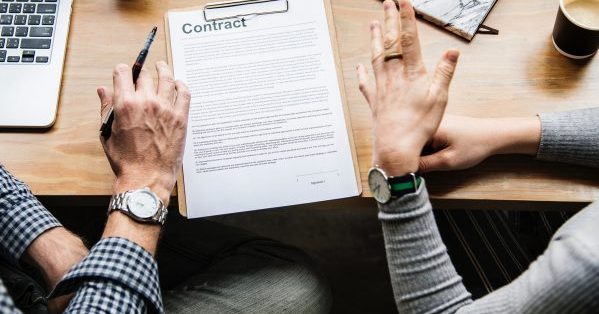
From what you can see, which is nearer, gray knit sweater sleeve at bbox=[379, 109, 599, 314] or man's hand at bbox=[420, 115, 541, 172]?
gray knit sweater sleeve at bbox=[379, 109, 599, 314]

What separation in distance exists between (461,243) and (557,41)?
399 mm

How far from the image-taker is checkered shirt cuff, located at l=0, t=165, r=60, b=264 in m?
0.88

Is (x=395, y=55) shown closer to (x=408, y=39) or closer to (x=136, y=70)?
(x=408, y=39)

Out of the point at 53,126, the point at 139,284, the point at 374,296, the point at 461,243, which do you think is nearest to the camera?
the point at 139,284

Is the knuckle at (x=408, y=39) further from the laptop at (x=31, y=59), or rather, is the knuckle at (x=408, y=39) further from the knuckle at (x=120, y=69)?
the laptop at (x=31, y=59)

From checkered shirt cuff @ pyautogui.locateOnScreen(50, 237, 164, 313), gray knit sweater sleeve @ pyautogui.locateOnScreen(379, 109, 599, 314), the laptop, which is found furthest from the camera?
the laptop

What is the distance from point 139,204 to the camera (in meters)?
0.86

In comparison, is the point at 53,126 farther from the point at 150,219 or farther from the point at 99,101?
the point at 150,219

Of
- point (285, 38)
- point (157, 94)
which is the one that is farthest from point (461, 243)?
point (157, 94)

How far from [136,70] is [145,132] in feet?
0.31

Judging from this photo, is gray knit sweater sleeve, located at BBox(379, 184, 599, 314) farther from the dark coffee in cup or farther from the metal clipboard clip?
the metal clipboard clip

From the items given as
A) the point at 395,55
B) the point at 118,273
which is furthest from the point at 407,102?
the point at 118,273

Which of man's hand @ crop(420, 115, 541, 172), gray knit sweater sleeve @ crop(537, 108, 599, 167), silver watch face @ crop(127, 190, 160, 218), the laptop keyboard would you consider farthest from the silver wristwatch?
gray knit sweater sleeve @ crop(537, 108, 599, 167)

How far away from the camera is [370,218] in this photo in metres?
1.64
